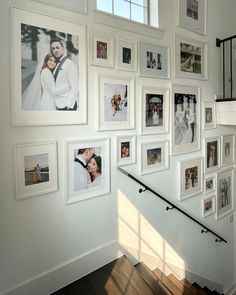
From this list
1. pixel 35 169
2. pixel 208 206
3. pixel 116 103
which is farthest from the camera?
pixel 208 206

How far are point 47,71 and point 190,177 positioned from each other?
2061 millimetres

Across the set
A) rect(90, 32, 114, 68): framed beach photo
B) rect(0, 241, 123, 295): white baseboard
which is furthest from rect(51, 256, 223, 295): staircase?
rect(90, 32, 114, 68): framed beach photo

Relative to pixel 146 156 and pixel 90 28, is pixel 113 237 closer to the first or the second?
pixel 146 156

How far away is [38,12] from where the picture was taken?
5.97 feet

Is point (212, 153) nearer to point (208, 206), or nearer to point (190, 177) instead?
point (190, 177)

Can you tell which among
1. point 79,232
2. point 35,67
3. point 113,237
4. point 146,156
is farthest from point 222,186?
point 35,67

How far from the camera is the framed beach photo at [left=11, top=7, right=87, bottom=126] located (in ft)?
5.77

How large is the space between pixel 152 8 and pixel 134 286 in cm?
266

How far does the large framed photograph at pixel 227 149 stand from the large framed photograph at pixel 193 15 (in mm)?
1448

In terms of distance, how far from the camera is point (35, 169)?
189 cm

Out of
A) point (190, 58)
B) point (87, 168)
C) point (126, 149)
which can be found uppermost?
point (190, 58)

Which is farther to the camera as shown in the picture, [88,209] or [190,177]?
[190,177]

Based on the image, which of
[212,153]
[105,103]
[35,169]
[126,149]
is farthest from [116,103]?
[212,153]

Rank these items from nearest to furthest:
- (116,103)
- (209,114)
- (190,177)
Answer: (116,103)
(190,177)
(209,114)
